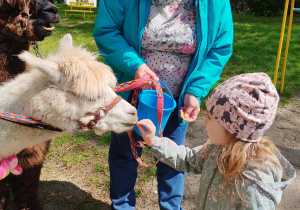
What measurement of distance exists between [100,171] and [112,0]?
1593 mm

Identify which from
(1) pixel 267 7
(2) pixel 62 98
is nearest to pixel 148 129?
(2) pixel 62 98

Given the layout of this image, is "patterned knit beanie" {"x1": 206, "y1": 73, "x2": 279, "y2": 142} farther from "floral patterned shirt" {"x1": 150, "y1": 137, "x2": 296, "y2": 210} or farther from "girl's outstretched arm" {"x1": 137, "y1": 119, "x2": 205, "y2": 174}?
"girl's outstretched arm" {"x1": 137, "y1": 119, "x2": 205, "y2": 174}

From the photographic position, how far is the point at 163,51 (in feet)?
5.87

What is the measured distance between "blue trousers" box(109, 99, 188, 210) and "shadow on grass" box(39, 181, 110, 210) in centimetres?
37

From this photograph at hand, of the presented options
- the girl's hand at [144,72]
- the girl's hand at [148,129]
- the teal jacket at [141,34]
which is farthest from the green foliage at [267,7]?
the girl's hand at [148,129]

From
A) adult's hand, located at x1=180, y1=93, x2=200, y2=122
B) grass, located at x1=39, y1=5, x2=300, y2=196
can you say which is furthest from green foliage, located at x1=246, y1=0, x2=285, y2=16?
adult's hand, located at x1=180, y1=93, x2=200, y2=122

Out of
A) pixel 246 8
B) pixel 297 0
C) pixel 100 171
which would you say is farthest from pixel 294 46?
pixel 246 8

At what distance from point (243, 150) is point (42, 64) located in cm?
94

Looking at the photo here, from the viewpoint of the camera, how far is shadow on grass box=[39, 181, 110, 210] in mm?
2455

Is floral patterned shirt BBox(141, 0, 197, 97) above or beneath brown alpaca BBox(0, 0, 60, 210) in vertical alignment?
above

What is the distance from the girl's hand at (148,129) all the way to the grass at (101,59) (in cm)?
113

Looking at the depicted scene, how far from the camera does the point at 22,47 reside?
86.3 inches

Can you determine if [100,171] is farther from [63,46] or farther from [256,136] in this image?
[256,136]

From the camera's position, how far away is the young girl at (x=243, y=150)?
1275 mm
